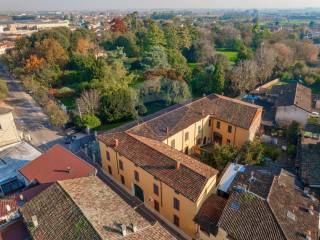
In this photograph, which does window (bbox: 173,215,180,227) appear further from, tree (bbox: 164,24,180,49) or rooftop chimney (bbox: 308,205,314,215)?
tree (bbox: 164,24,180,49)

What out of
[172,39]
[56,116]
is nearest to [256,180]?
[56,116]

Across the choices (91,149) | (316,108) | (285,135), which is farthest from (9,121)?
(316,108)

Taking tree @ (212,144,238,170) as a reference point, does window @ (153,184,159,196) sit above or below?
below

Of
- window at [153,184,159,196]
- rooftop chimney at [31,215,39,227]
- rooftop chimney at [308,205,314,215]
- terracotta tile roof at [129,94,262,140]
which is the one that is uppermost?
terracotta tile roof at [129,94,262,140]

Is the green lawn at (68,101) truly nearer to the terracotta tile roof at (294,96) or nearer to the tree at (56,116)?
the tree at (56,116)

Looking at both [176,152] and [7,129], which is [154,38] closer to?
[7,129]

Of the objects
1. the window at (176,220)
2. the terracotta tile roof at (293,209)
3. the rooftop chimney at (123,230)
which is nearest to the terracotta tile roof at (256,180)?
the terracotta tile roof at (293,209)

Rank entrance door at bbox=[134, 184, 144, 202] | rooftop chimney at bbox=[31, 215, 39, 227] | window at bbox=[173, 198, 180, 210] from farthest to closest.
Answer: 1. entrance door at bbox=[134, 184, 144, 202]
2. window at bbox=[173, 198, 180, 210]
3. rooftop chimney at bbox=[31, 215, 39, 227]

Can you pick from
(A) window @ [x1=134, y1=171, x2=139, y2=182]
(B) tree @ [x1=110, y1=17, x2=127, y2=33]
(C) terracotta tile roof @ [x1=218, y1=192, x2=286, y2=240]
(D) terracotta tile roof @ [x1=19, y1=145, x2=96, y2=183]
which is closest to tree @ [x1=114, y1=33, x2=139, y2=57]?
(B) tree @ [x1=110, y1=17, x2=127, y2=33]
